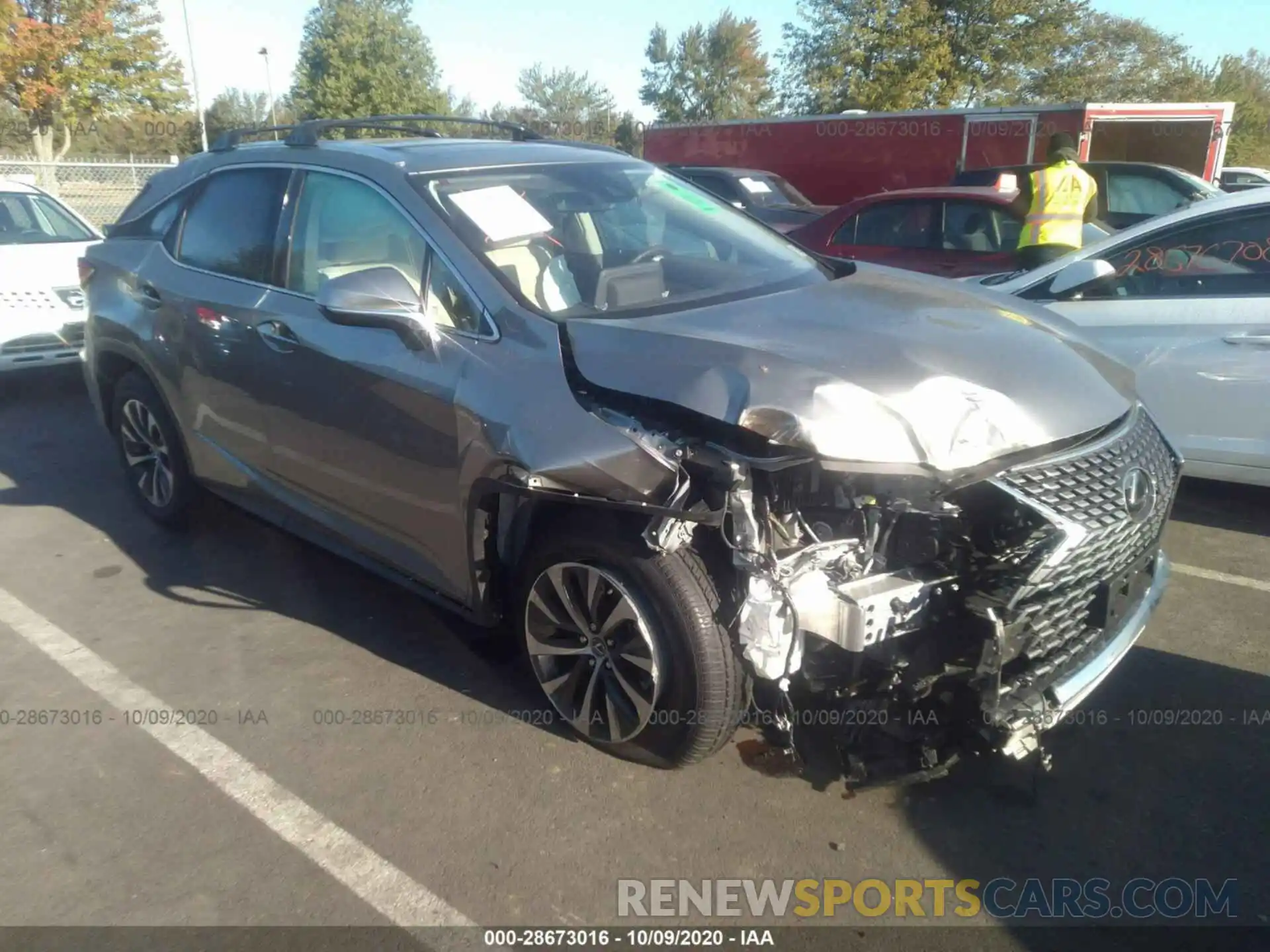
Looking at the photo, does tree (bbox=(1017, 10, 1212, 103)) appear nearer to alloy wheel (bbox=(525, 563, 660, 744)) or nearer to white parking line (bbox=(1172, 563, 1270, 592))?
white parking line (bbox=(1172, 563, 1270, 592))

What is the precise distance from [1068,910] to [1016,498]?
3.42 ft

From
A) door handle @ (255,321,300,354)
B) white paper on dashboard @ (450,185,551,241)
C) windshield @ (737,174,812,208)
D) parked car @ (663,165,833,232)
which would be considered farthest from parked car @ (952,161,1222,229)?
door handle @ (255,321,300,354)

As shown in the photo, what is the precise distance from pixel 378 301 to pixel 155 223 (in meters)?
2.34

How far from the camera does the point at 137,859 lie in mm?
2875

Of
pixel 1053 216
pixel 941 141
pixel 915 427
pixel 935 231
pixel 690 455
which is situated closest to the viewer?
pixel 915 427

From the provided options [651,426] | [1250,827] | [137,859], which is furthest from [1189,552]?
[137,859]

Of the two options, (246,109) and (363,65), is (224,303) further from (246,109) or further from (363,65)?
(246,109)

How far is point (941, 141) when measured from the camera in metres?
16.5

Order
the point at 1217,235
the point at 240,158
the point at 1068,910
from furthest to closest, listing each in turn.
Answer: the point at 1217,235, the point at 240,158, the point at 1068,910

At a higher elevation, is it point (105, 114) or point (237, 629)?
point (105, 114)

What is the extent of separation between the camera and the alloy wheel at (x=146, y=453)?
16.4ft

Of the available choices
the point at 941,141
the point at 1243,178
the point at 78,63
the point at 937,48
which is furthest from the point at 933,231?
the point at 78,63

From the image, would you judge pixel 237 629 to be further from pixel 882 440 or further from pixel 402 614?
pixel 882 440

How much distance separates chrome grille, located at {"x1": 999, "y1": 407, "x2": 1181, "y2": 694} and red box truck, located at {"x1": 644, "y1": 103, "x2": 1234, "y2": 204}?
13.7 metres
